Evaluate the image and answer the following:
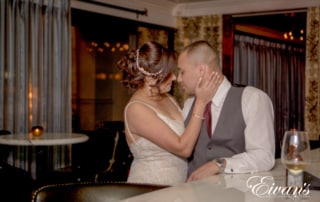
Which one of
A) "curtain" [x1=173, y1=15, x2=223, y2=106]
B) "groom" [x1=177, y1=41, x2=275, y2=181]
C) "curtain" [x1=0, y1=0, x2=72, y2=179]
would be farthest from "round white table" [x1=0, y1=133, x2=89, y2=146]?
A: "curtain" [x1=173, y1=15, x2=223, y2=106]

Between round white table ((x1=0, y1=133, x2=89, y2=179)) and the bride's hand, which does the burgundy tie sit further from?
round white table ((x1=0, y1=133, x2=89, y2=179))

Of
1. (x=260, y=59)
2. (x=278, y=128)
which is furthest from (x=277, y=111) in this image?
(x=260, y=59)

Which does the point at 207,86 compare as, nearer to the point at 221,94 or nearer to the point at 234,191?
the point at 221,94

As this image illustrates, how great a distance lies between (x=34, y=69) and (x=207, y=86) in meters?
3.58

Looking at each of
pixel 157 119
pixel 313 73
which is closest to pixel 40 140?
pixel 157 119

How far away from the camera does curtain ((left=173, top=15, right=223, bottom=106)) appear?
772 cm

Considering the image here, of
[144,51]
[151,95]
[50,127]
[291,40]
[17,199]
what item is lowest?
[17,199]

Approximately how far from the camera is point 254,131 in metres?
2.20

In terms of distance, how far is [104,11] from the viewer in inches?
261

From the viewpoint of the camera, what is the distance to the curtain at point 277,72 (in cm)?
855

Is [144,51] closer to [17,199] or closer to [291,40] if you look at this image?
[17,199]

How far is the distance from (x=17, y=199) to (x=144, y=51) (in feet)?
6.81

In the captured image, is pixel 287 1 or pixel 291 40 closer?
pixel 287 1

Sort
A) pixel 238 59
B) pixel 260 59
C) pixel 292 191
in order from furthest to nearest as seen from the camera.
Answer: pixel 260 59
pixel 238 59
pixel 292 191
